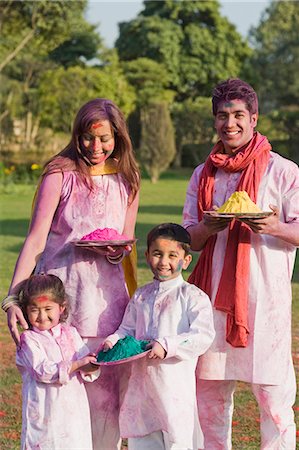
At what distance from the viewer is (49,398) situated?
3891mm

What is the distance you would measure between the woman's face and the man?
47 cm

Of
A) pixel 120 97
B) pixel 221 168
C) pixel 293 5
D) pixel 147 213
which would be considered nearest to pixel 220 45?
pixel 293 5

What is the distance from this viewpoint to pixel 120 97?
44906 mm

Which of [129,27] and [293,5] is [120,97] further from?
[293,5]

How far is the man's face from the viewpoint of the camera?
13.3 ft

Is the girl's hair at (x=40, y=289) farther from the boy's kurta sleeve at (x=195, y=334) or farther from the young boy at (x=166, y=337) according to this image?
the boy's kurta sleeve at (x=195, y=334)

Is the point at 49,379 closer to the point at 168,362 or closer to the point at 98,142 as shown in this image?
the point at 168,362

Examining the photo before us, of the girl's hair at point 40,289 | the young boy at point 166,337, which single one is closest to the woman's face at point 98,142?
the young boy at point 166,337

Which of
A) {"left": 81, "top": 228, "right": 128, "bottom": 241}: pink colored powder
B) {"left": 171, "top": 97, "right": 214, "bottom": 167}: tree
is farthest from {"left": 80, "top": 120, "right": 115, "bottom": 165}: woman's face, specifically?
{"left": 171, "top": 97, "right": 214, "bottom": 167}: tree

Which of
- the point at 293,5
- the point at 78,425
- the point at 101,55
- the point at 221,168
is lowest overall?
the point at 78,425

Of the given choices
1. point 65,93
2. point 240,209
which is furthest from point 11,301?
point 65,93

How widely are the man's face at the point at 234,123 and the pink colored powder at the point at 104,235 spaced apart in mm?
638

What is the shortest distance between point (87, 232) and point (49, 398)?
717mm

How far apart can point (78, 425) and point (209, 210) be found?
108 cm
